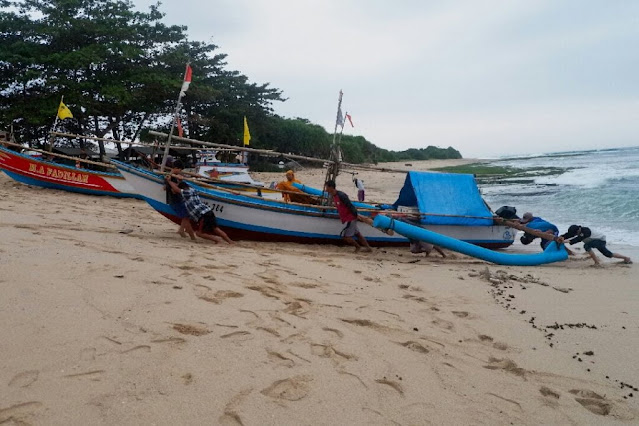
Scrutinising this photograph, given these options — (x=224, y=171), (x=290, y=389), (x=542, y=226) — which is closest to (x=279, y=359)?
(x=290, y=389)

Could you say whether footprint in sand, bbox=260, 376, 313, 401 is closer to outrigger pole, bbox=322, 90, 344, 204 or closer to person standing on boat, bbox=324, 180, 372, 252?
person standing on boat, bbox=324, 180, 372, 252

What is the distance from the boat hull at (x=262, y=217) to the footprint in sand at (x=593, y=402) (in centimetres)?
537

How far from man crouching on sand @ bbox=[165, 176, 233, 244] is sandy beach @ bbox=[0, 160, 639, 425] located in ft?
4.45

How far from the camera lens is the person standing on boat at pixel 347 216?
25.1 ft

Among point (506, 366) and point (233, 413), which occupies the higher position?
point (233, 413)

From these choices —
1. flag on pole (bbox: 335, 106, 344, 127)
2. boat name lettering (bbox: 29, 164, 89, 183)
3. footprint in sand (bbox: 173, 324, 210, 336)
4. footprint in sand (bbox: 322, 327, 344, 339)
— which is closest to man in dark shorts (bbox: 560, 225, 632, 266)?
flag on pole (bbox: 335, 106, 344, 127)

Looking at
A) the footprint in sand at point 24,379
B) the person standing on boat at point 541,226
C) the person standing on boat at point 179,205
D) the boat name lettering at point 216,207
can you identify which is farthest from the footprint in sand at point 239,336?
the person standing on boat at point 541,226

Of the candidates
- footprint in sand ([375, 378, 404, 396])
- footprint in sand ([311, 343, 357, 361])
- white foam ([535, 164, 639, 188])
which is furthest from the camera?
white foam ([535, 164, 639, 188])

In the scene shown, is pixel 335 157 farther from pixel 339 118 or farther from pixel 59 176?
pixel 59 176

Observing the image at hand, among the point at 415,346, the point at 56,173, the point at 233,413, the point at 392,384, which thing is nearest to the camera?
the point at 233,413

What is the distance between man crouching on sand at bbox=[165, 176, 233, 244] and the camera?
6973 millimetres

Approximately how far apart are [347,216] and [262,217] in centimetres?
150

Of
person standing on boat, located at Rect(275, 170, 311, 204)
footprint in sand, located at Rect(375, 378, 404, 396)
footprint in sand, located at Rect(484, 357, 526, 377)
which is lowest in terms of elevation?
A: footprint in sand, located at Rect(484, 357, 526, 377)

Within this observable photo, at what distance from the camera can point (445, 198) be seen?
8.49 meters
